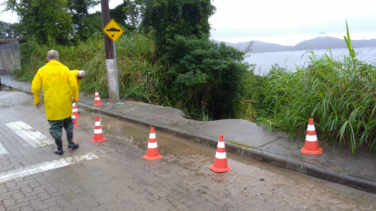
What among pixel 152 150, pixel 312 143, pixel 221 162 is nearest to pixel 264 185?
pixel 221 162

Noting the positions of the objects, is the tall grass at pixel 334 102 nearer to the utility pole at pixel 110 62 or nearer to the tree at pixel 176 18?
the tree at pixel 176 18

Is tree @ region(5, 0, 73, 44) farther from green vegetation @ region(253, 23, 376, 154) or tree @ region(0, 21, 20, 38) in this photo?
tree @ region(0, 21, 20, 38)

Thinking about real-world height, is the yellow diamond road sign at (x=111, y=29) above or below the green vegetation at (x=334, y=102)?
above

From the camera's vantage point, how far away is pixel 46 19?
62.2 ft

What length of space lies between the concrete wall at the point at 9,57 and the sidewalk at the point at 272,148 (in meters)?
18.1

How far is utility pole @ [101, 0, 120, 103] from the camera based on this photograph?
33.2 feet

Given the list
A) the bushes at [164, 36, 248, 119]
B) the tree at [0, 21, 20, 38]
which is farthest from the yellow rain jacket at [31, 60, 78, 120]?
the tree at [0, 21, 20, 38]

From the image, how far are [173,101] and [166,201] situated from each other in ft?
23.2

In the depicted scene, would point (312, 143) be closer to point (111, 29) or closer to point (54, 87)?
point (54, 87)

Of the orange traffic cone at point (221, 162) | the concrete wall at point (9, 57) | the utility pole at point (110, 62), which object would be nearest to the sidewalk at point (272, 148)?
the orange traffic cone at point (221, 162)

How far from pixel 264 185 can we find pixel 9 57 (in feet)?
87.1

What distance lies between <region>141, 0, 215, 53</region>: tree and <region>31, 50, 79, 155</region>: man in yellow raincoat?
5.38 metres

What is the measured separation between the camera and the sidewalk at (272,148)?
4.54 meters

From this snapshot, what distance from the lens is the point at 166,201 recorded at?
13.1ft
